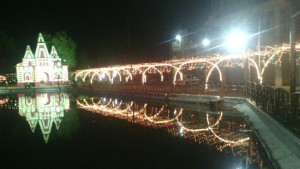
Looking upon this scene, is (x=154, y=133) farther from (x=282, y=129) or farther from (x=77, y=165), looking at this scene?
(x=282, y=129)

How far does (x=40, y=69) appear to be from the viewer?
7381cm

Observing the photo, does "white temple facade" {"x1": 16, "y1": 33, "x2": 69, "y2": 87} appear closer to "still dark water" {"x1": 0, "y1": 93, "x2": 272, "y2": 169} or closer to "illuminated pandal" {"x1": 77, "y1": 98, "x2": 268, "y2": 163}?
"illuminated pandal" {"x1": 77, "y1": 98, "x2": 268, "y2": 163}

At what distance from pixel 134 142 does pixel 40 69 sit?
60.3 metres

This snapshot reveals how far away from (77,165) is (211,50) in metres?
36.4

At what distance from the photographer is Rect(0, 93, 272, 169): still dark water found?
512 inches

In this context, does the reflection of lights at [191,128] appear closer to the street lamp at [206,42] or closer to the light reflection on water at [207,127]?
the light reflection on water at [207,127]

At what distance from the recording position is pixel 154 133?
19.4m

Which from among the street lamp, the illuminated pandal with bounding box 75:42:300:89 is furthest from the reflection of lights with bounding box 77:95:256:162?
the street lamp

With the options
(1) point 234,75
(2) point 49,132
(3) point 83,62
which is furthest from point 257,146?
(3) point 83,62

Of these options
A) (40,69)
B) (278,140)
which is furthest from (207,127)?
(40,69)

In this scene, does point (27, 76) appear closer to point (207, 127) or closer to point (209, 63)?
point (209, 63)

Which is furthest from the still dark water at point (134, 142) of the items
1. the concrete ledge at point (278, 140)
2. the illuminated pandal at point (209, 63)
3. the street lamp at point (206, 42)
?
the street lamp at point (206, 42)

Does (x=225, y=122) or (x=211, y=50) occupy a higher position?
(x=211, y=50)

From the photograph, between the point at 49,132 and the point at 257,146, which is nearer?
the point at 257,146
